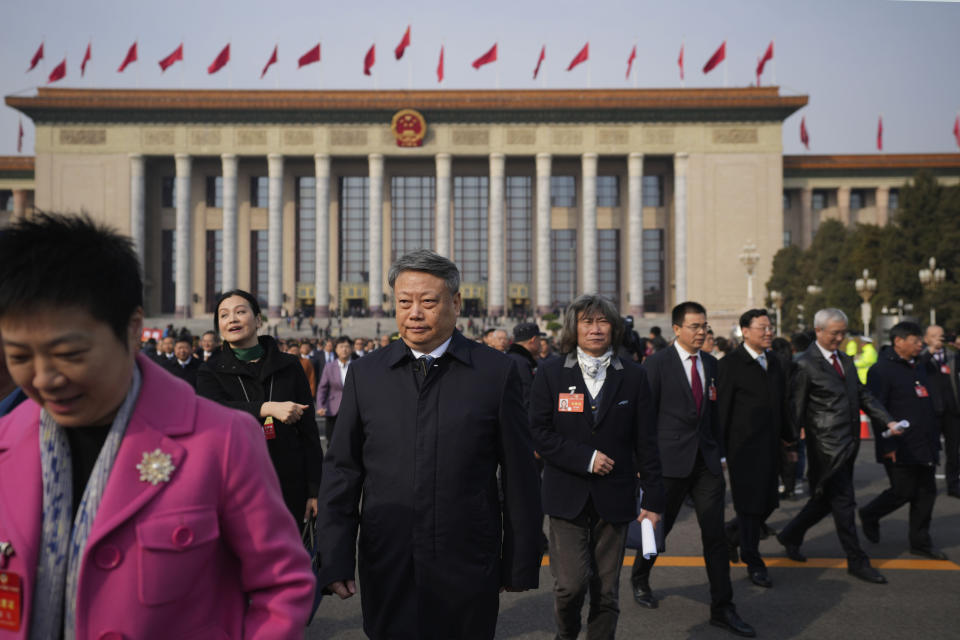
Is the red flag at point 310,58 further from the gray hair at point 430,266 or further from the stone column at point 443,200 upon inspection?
the gray hair at point 430,266

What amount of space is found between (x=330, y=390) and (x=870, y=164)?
54.9m

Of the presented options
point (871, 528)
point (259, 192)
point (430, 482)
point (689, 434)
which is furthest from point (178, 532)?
point (259, 192)

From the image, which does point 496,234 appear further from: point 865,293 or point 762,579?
point 762,579

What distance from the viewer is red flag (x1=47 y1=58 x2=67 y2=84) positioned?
47719 millimetres

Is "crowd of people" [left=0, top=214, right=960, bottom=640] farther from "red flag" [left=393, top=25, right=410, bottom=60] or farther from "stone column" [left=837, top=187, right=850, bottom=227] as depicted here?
"stone column" [left=837, top=187, right=850, bottom=227]

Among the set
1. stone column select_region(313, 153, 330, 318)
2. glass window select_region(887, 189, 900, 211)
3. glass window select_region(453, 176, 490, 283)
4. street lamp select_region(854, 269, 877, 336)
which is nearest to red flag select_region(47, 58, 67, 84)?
stone column select_region(313, 153, 330, 318)

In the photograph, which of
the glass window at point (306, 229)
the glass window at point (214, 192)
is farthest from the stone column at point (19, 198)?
the glass window at point (306, 229)

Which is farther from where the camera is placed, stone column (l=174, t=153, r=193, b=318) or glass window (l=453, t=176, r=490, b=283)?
glass window (l=453, t=176, r=490, b=283)

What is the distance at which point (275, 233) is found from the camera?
53.1m

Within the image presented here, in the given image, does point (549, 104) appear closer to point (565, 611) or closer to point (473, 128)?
point (473, 128)

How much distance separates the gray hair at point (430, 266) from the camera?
3.19 m

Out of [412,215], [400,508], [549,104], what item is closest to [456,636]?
[400,508]

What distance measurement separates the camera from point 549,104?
51906 millimetres

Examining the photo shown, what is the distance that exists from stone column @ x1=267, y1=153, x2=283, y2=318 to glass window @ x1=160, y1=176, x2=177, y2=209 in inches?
338
